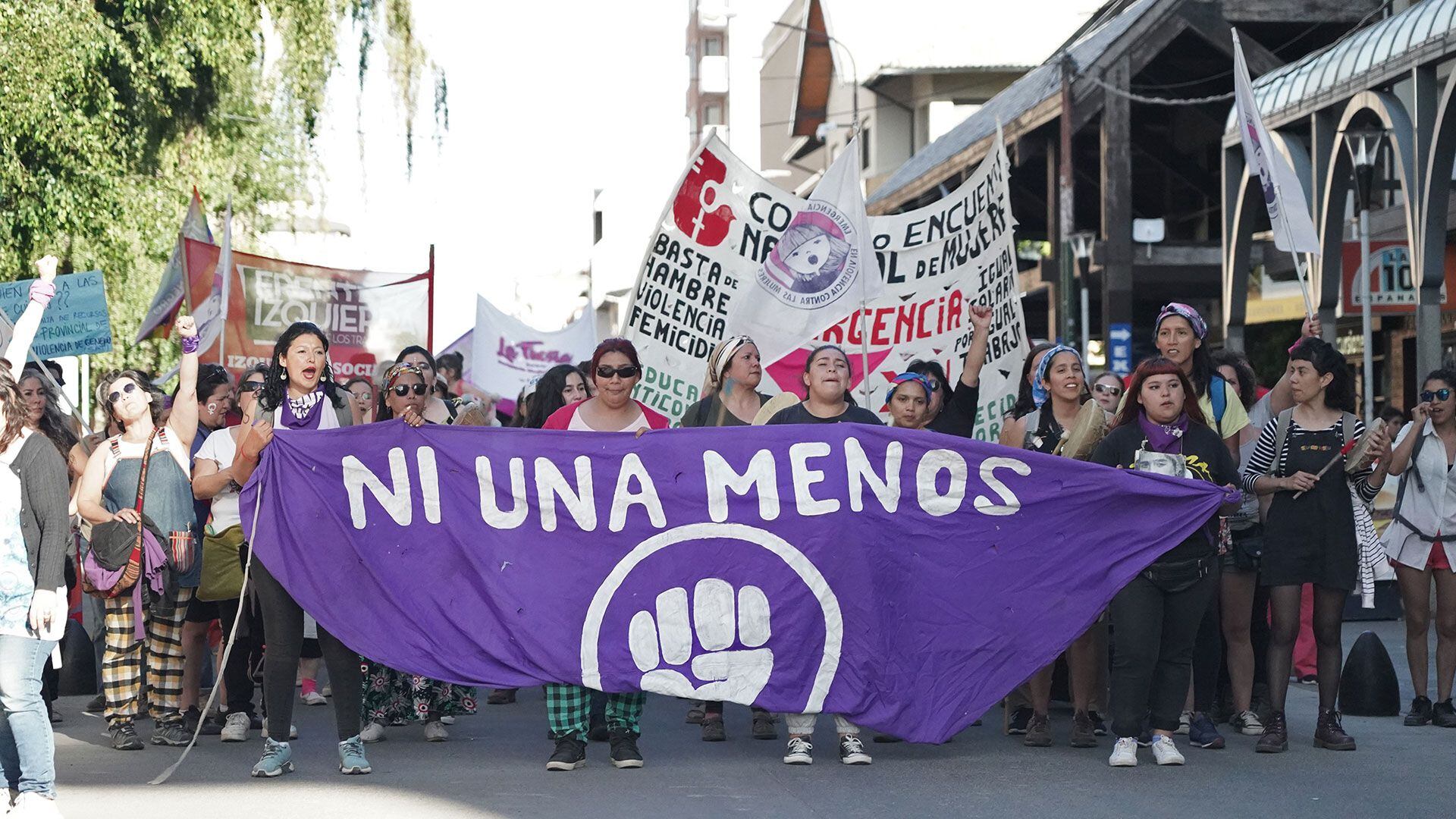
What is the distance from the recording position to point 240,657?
8578mm

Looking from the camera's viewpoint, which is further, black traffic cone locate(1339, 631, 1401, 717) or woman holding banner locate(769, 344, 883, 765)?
black traffic cone locate(1339, 631, 1401, 717)

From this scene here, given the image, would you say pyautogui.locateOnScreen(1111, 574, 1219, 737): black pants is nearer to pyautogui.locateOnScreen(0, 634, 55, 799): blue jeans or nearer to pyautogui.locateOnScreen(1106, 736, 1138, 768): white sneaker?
pyautogui.locateOnScreen(1106, 736, 1138, 768): white sneaker

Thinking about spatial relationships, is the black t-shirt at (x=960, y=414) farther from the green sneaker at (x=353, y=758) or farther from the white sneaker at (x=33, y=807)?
the white sneaker at (x=33, y=807)

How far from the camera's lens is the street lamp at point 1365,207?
52.9 ft

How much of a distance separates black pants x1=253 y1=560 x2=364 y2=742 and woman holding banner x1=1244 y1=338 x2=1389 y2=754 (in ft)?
12.4

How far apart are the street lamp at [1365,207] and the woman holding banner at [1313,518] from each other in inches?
320

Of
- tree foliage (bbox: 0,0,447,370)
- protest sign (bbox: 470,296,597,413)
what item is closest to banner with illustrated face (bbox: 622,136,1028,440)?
tree foliage (bbox: 0,0,447,370)

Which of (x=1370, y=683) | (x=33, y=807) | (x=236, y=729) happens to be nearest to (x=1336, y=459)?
(x=1370, y=683)

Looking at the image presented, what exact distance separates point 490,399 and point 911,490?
9.31 m

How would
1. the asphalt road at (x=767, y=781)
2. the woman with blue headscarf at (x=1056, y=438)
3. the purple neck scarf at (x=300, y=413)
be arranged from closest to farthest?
the asphalt road at (x=767, y=781) → the purple neck scarf at (x=300, y=413) → the woman with blue headscarf at (x=1056, y=438)

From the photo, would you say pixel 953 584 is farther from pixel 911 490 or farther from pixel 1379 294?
pixel 1379 294

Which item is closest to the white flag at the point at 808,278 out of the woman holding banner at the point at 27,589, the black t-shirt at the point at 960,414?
the black t-shirt at the point at 960,414

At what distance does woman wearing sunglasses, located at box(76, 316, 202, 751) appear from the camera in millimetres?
8141

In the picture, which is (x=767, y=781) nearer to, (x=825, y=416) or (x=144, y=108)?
(x=825, y=416)
